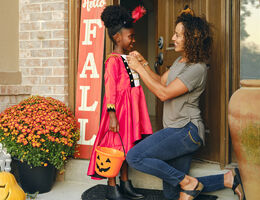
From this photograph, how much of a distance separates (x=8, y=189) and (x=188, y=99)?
1.63m

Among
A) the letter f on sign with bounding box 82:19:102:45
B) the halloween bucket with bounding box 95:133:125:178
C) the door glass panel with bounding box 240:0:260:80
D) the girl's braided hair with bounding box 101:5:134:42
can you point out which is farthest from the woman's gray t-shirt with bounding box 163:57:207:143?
the letter f on sign with bounding box 82:19:102:45

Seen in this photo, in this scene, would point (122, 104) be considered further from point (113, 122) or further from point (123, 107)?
point (113, 122)

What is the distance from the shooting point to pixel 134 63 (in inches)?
111

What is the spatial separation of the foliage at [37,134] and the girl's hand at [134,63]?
3.12ft

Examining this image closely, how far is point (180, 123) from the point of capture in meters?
2.70

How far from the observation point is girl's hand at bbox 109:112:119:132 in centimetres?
281

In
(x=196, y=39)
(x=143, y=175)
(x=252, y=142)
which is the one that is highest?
(x=196, y=39)

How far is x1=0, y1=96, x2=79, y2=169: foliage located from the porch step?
0.29 m

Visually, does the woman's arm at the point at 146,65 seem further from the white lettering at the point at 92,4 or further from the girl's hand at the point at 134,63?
the white lettering at the point at 92,4

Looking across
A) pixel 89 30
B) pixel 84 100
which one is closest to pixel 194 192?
pixel 84 100

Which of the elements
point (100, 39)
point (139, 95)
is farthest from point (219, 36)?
point (100, 39)

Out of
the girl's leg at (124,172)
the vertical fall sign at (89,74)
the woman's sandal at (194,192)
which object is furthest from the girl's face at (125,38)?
the woman's sandal at (194,192)

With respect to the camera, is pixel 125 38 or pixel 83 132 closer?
pixel 125 38

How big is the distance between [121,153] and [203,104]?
3.64 feet
